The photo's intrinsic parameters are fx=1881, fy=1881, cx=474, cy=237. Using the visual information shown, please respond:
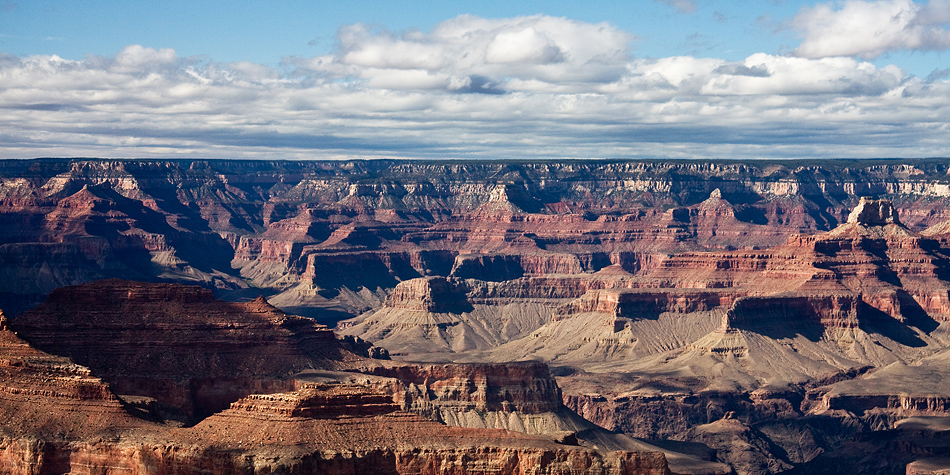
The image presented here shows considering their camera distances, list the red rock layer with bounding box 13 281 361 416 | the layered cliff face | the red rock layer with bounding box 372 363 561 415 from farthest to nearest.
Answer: the red rock layer with bounding box 372 363 561 415, the red rock layer with bounding box 13 281 361 416, the layered cliff face

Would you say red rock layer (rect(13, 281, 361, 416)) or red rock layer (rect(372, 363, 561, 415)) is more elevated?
red rock layer (rect(13, 281, 361, 416))

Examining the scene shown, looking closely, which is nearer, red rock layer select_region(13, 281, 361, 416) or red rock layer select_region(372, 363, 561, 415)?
red rock layer select_region(13, 281, 361, 416)

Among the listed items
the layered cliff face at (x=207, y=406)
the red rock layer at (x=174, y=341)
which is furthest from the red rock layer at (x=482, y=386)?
the red rock layer at (x=174, y=341)

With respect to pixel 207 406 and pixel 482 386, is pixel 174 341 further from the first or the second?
pixel 482 386

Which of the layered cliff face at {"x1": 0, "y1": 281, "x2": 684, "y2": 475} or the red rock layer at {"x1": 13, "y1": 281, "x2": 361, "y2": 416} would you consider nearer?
the layered cliff face at {"x1": 0, "y1": 281, "x2": 684, "y2": 475}

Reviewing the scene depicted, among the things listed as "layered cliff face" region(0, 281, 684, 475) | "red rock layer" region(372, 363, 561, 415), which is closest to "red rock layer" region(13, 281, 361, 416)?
"layered cliff face" region(0, 281, 684, 475)

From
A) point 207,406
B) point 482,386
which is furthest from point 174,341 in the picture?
point 482,386

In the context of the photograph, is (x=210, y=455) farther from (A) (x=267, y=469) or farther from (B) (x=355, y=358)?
(B) (x=355, y=358)

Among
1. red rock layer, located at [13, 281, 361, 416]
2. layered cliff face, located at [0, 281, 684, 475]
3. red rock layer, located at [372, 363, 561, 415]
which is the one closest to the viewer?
layered cliff face, located at [0, 281, 684, 475]

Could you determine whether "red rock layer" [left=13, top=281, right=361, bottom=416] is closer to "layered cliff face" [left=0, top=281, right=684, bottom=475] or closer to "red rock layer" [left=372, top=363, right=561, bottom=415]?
"layered cliff face" [left=0, top=281, right=684, bottom=475]

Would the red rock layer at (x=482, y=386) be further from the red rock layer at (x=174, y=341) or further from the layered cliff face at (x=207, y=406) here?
the red rock layer at (x=174, y=341)

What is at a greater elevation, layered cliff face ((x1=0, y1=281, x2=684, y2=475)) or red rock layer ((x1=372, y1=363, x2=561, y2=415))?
layered cliff face ((x1=0, y1=281, x2=684, y2=475))
